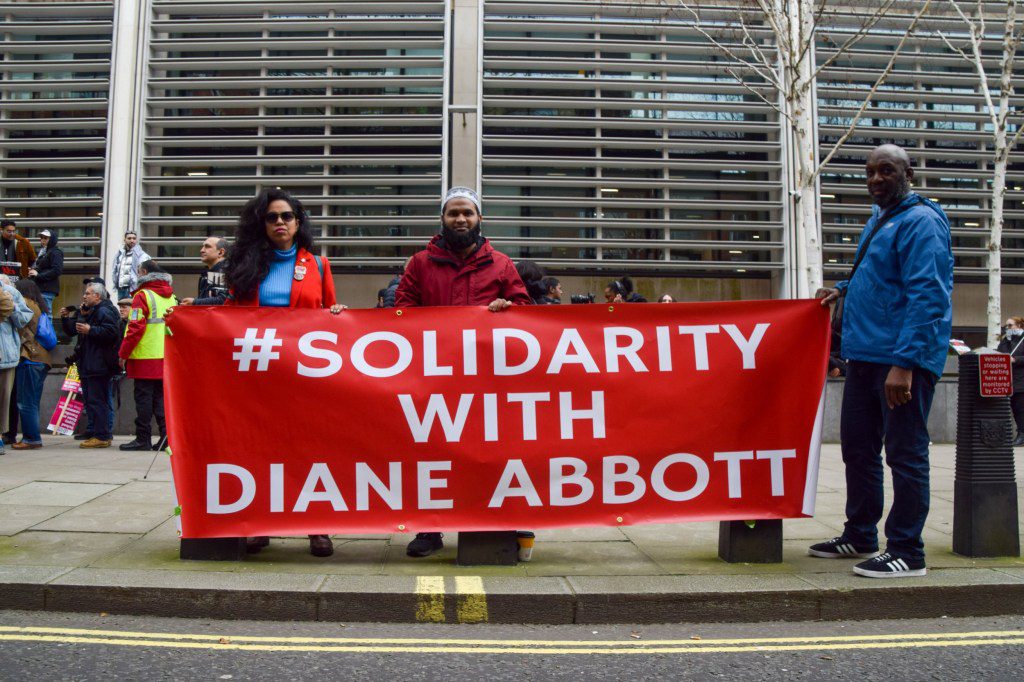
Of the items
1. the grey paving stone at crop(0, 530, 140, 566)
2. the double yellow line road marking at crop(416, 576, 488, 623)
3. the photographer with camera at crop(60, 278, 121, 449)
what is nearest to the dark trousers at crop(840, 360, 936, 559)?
the double yellow line road marking at crop(416, 576, 488, 623)

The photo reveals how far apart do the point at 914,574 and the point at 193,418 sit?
12.5 ft

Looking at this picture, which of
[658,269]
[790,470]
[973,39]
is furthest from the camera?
[658,269]

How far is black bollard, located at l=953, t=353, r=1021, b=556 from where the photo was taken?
4.52 metres

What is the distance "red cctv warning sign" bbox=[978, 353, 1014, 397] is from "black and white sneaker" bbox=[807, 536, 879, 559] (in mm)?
1061

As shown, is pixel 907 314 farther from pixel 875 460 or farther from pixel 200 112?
pixel 200 112

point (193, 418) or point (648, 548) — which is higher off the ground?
point (193, 418)

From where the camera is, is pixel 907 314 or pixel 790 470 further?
pixel 790 470

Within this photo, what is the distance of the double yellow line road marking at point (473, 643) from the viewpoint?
3.45 meters

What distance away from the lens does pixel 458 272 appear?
466cm

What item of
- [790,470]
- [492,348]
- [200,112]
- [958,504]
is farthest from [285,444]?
[200,112]

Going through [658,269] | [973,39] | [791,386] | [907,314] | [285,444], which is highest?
[973,39]

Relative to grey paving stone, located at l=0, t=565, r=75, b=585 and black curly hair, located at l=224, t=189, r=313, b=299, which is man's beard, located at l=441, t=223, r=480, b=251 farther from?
grey paving stone, located at l=0, t=565, r=75, b=585

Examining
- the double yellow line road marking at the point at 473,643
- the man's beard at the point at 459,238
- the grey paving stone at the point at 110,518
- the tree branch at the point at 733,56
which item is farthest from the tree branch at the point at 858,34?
the grey paving stone at the point at 110,518

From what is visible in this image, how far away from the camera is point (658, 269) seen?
56.6 ft
